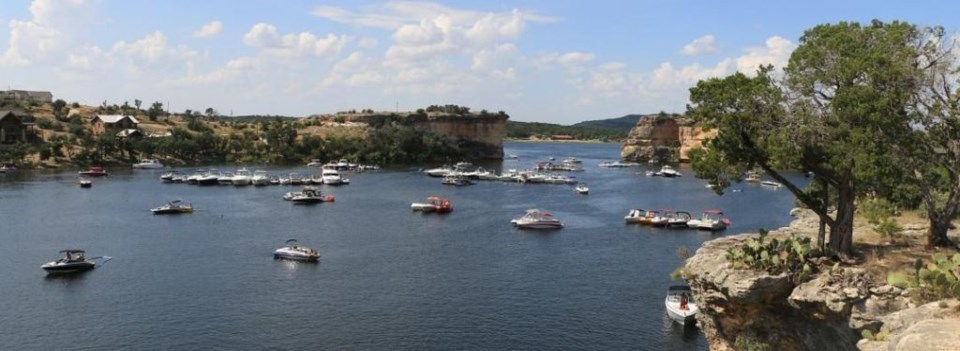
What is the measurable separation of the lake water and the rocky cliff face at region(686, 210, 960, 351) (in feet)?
38.5

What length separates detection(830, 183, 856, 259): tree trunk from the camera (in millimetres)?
27413

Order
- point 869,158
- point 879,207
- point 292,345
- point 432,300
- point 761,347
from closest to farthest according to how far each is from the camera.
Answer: point 869,158
point 761,347
point 879,207
point 292,345
point 432,300

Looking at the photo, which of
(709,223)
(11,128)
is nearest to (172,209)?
(709,223)

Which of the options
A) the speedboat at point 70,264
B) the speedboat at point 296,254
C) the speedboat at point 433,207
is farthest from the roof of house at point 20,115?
the speedboat at point 296,254

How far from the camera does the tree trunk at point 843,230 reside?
27.4m

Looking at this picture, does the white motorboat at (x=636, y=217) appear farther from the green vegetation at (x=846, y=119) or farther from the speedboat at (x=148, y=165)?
the speedboat at (x=148, y=165)

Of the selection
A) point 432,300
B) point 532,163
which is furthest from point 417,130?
point 432,300

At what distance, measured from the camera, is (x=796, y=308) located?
25.1 m

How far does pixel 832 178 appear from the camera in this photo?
28.6 m

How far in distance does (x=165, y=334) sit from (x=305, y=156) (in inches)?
5498

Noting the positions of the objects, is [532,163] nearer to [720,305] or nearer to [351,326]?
[351,326]

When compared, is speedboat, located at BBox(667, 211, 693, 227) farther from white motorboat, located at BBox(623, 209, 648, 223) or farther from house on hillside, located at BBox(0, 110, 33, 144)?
house on hillside, located at BBox(0, 110, 33, 144)

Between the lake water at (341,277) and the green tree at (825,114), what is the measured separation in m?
14.2

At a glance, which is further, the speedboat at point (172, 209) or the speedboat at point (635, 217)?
the speedboat at point (172, 209)
